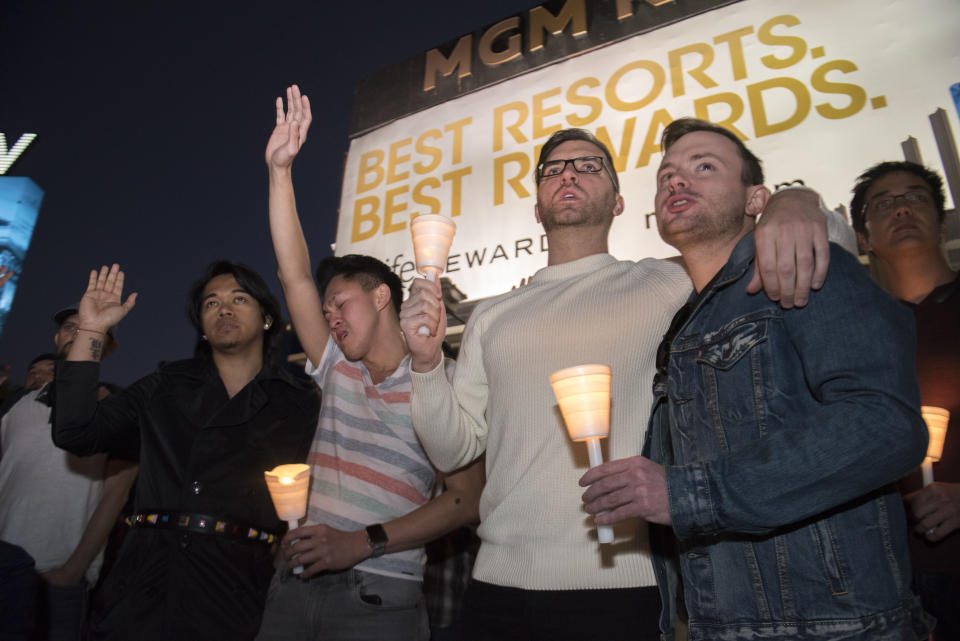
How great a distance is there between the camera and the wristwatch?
248 centimetres

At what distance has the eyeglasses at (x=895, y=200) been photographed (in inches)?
131

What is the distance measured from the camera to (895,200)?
11.1ft

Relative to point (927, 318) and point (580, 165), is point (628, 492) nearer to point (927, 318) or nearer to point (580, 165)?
point (580, 165)

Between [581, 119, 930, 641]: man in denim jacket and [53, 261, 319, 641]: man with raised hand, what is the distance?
81.1 inches

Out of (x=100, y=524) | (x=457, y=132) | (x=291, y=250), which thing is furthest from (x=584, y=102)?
(x=100, y=524)

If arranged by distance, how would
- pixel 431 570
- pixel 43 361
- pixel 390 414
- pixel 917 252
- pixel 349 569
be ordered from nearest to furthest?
pixel 349 569 < pixel 390 414 < pixel 917 252 < pixel 431 570 < pixel 43 361

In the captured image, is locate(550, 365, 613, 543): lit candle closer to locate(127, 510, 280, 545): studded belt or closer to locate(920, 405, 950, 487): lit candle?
locate(920, 405, 950, 487): lit candle

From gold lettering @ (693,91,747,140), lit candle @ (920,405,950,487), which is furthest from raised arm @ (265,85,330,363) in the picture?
gold lettering @ (693,91,747,140)

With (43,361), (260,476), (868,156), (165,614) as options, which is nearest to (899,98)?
(868,156)

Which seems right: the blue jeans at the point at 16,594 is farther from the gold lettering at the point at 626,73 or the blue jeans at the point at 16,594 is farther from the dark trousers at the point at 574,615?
the gold lettering at the point at 626,73

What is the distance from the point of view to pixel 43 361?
17.5 ft

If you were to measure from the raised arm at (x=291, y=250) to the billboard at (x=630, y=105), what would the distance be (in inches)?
122

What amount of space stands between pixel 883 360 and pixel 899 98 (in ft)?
16.4

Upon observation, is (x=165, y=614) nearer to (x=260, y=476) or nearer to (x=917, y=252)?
(x=260, y=476)
